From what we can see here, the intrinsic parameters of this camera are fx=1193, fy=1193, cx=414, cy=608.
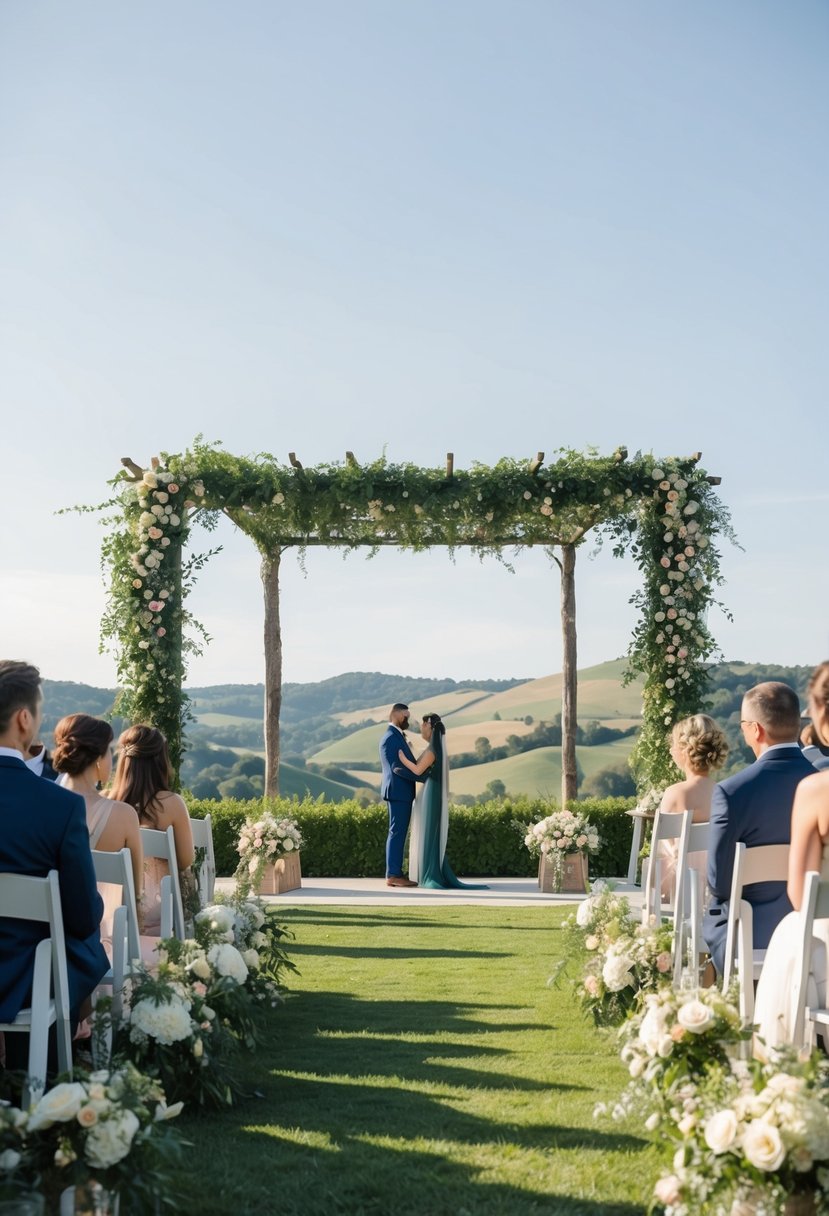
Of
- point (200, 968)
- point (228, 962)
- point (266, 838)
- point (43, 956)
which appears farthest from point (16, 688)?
point (266, 838)

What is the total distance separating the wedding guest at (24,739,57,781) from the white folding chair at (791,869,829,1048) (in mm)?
3255

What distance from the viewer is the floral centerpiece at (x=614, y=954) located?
17.8 feet

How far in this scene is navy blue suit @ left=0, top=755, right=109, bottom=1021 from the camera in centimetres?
346

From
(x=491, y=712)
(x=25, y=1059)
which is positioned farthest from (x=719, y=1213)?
(x=491, y=712)

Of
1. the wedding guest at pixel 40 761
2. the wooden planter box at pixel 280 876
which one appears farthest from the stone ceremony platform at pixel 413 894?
the wedding guest at pixel 40 761

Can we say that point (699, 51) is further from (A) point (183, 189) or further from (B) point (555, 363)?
(A) point (183, 189)

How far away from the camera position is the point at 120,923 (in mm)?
4098

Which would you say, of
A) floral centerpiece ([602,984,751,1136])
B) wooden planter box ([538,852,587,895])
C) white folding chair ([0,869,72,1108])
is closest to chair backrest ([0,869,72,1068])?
white folding chair ([0,869,72,1108])

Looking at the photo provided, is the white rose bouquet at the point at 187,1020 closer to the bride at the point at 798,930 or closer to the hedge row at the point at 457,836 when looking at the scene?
the bride at the point at 798,930

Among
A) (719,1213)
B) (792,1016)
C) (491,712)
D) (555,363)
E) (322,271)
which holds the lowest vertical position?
(719,1213)

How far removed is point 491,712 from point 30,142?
1111 centimetres

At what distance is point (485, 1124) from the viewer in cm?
415

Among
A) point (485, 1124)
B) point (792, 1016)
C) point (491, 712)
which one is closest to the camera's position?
point (792, 1016)

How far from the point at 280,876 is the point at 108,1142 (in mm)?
9253
